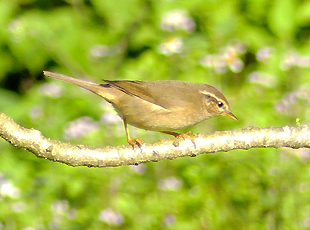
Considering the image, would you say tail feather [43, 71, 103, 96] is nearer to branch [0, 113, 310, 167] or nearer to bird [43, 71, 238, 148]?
bird [43, 71, 238, 148]

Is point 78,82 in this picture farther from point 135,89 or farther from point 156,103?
point 156,103

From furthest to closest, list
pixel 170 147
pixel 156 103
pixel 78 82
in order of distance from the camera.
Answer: pixel 156 103, pixel 78 82, pixel 170 147

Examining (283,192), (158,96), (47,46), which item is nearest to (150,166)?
(158,96)

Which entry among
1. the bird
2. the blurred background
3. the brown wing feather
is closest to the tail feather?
the bird

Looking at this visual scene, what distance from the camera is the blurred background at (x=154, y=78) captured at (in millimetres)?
4332

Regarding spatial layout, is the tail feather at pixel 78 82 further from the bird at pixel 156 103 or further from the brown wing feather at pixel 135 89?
the brown wing feather at pixel 135 89

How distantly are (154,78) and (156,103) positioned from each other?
1.45 meters

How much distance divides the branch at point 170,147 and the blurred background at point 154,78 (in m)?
0.86

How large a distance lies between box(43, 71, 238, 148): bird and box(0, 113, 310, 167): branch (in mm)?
569

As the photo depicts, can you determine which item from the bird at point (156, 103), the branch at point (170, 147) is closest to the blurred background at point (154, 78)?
the bird at point (156, 103)

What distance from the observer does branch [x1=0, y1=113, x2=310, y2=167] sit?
2980mm

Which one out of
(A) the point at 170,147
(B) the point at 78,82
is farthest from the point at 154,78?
(A) the point at 170,147

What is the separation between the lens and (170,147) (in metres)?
3.27

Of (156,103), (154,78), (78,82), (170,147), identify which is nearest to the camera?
(170,147)
